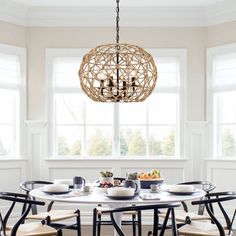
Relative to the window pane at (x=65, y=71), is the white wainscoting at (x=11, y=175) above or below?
below

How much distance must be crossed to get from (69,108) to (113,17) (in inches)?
52.8

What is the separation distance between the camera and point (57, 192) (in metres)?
3.70

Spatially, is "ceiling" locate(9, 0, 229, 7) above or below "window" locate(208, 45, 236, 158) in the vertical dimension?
above

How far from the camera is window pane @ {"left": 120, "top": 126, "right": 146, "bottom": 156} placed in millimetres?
6258

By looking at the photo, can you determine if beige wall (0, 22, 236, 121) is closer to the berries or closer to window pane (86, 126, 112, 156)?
window pane (86, 126, 112, 156)

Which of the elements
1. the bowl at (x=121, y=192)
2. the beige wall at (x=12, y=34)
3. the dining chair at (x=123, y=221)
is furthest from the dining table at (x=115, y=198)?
the beige wall at (x=12, y=34)

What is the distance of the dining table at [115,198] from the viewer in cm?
335

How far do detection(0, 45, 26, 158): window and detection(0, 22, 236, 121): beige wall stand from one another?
0.40 feet

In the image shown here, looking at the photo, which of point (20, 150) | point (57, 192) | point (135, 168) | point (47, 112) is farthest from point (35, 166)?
point (57, 192)

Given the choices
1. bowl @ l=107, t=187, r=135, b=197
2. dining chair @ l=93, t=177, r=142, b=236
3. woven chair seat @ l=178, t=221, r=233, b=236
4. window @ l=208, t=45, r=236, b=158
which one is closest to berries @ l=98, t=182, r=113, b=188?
dining chair @ l=93, t=177, r=142, b=236

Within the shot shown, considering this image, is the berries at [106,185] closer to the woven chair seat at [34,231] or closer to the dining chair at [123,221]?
the dining chair at [123,221]

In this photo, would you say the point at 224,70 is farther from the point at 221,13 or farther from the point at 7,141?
the point at 7,141

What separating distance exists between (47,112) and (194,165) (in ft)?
6.74

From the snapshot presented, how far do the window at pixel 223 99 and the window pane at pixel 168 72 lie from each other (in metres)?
0.44
